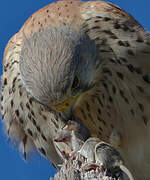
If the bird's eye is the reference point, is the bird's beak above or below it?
below

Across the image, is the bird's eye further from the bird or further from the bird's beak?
the bird's beak

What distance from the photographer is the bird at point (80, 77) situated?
20.7ft

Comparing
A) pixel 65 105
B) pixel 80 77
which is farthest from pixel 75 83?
pixel 65 105

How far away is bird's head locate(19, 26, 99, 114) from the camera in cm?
613

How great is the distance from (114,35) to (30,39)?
93 cm

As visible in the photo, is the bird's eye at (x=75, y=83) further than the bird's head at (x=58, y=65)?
Yes

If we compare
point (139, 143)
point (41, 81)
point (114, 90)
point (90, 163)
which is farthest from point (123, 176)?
point (139, 143)

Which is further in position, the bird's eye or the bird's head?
the bird's eye

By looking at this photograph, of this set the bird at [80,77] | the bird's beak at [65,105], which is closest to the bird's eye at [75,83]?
the bird at [80,77]

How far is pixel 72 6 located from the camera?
7305 millimetres

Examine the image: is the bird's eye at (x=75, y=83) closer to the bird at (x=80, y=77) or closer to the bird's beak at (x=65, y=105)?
the bird at (x=80, y=77)

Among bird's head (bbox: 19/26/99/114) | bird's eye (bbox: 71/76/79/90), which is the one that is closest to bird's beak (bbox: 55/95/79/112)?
bird's head (bbox: 19/26/99/114)

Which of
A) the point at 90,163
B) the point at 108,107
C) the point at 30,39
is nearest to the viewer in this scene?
the point at 90,163

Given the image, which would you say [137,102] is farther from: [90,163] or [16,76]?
[90,163]
